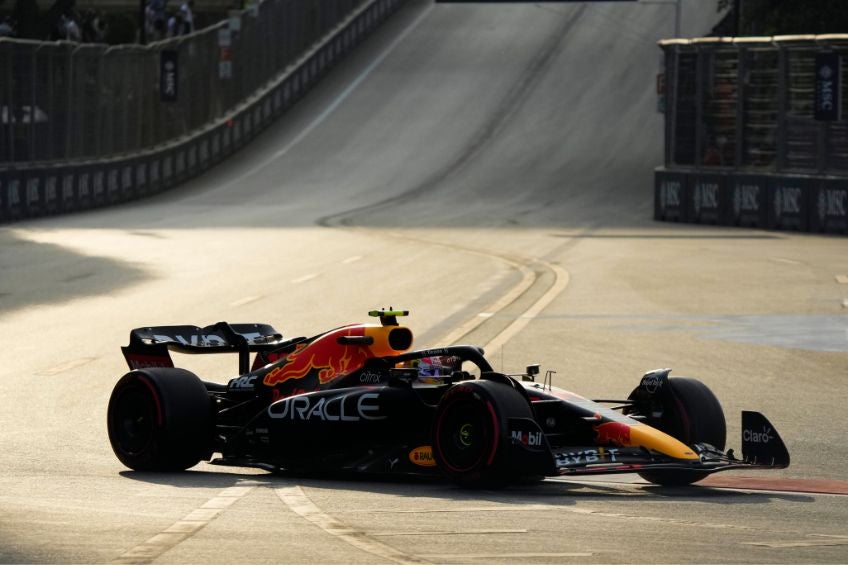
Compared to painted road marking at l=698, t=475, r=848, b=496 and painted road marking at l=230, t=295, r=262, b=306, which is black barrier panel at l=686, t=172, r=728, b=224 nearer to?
painted road marking at l=230, t=295, r=262, b=306

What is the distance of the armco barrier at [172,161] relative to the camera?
39438 mm

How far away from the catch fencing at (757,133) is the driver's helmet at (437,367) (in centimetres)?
2761

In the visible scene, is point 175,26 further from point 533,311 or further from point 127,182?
point 533,311

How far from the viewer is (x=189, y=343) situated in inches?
521

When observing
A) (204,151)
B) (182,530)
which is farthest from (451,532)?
(204,151)

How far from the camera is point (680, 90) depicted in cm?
4262

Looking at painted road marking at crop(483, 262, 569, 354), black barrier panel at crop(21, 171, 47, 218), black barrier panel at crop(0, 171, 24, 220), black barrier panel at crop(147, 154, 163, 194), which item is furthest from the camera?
black barrier panel at crop(147, 154, 163, 194)

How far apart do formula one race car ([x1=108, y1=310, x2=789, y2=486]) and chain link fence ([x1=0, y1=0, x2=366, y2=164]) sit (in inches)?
1050

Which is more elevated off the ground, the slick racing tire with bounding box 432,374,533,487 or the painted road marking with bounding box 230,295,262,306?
the slick racing tire with bounding box 432,374,533,487

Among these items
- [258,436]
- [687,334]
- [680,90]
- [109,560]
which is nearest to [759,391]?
[687,334]

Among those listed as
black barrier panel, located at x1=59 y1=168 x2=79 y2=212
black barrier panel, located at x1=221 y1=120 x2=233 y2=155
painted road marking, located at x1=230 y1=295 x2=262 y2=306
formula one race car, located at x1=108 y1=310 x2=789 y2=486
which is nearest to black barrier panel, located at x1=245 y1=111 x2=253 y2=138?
black barrier panel, located at x1=221 y1=120 x2=233 y2=155

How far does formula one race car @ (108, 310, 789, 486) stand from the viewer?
34.6 feet

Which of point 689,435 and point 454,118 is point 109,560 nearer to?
point 689,435

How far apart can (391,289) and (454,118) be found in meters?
32.5
